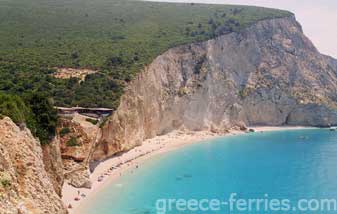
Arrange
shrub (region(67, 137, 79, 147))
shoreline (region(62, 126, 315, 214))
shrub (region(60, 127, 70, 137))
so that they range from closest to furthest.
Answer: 1. shoreline (region(62, 126, 315, 214))
2. shrub (region(67, 137, 79, 147))
3. shrub (region(60, 127, 70, 137))

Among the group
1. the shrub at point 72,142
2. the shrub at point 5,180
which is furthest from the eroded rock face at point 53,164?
the shrub at point 5,180

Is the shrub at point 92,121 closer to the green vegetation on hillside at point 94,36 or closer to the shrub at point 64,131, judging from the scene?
the shrub at point 64,131

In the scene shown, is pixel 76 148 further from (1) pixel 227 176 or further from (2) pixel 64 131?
(1) pixel 227 176

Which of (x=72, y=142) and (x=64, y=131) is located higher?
(x=64, y=131)

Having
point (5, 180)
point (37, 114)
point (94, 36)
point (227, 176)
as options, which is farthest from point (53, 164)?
point (94, 36)

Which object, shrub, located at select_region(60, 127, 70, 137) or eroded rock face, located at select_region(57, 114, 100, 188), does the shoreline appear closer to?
eroded rock face, located at select_region(57, 114, 100, 188)

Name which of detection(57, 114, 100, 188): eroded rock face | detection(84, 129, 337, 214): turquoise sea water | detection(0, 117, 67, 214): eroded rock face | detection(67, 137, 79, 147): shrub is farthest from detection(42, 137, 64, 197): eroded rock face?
detection(0, 117, 67, 214): eroded rock face
